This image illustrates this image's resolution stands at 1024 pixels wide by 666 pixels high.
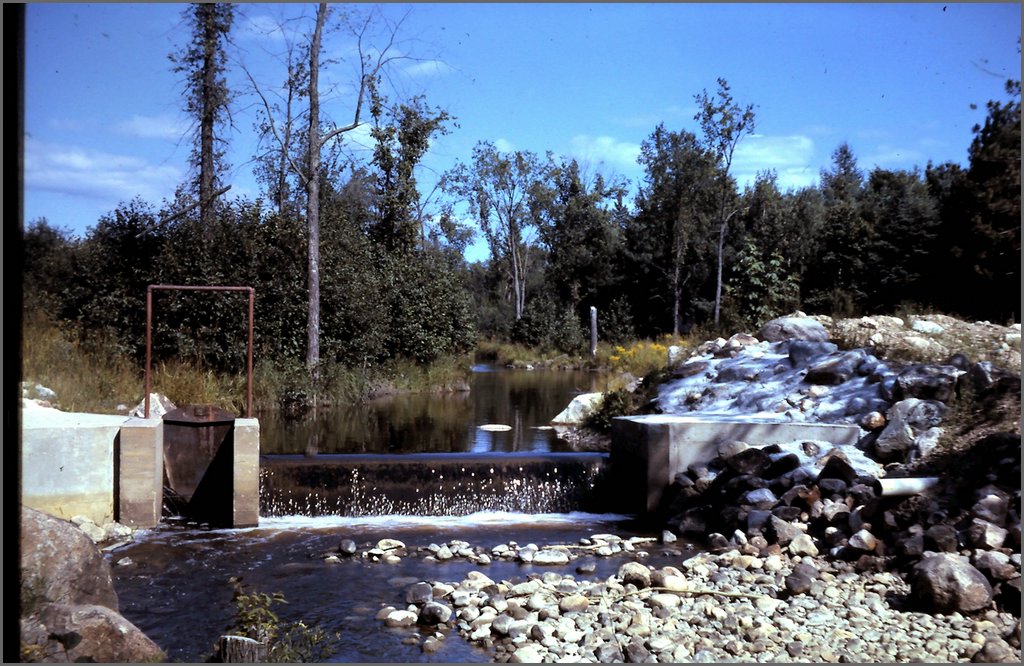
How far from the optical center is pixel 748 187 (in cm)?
4031

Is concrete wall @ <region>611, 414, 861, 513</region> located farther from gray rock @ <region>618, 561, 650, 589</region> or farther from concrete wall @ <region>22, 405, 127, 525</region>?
concrete wall @ <region>22, 405, 127, 525</region>

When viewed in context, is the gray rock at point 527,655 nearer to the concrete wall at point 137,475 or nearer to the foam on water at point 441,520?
the foam on water at point 441,520

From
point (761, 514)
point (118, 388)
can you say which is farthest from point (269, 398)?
point (761, 514)

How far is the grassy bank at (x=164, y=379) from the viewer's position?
1138 centimetres

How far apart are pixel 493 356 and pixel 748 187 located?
47.1 ft

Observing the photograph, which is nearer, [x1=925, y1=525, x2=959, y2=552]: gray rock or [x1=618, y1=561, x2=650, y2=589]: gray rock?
[x1=925, y1=525, x2=959, y2=552]: gray rock

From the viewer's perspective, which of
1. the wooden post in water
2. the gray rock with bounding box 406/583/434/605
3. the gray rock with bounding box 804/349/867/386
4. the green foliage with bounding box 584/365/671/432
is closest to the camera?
the wooden post in water

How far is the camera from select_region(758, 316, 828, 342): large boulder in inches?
506

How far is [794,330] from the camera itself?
1323cm

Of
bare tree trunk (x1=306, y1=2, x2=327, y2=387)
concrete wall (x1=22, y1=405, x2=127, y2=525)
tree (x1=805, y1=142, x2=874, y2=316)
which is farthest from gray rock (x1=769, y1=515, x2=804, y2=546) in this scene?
tree (x1=805, y1=142, x2=874, y2=316)

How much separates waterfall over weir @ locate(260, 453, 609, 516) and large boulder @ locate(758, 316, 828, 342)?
14.8 feet

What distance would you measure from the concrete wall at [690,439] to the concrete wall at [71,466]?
5.43 meters

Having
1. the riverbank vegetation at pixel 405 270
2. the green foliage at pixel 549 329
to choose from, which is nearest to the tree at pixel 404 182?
the riverbank vegetation at pixel 405 270

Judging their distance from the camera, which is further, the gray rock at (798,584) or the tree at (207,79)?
the tree at (207,79)
